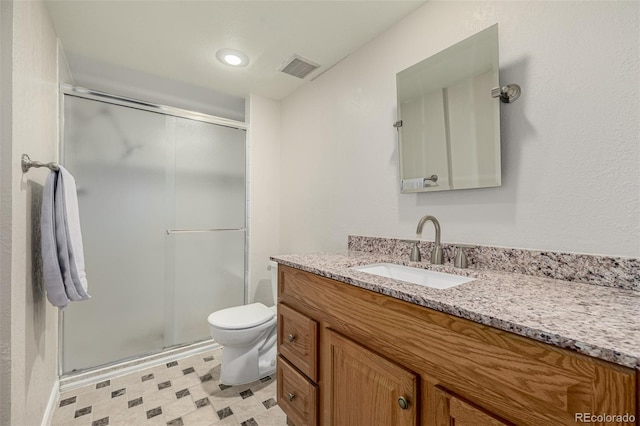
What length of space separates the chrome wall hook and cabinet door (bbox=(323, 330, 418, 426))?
3.61 feet

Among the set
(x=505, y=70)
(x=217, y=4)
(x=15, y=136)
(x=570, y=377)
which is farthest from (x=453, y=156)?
(x=15, y=136)

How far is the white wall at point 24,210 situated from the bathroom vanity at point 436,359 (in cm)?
102

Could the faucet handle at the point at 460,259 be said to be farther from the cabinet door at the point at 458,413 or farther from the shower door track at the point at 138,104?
Result: the shower door track at the point at 138,104

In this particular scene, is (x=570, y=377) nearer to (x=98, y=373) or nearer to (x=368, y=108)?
(x=368, y=108)

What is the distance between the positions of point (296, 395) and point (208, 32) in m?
2.07

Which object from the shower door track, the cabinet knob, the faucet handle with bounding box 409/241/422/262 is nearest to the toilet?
the faucet handle with bounding box 409/241/422/262

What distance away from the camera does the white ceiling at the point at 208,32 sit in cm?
147

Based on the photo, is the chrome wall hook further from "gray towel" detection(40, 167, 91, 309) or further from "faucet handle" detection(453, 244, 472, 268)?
"gray towel" detection(40, 167, 91, 309)

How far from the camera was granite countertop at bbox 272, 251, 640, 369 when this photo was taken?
0.50 metres

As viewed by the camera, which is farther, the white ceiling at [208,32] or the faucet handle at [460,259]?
the white ceiling at [208,32]

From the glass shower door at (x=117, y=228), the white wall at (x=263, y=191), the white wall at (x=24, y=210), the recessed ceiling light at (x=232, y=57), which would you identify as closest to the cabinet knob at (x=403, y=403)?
the white wall at (x=24, y=210)

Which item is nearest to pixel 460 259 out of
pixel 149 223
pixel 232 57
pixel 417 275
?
pixel 417 275

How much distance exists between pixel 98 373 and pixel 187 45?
2284 millimetres

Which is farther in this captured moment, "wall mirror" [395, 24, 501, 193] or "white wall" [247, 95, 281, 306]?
"white wall" [247, 95, 281, 306]
